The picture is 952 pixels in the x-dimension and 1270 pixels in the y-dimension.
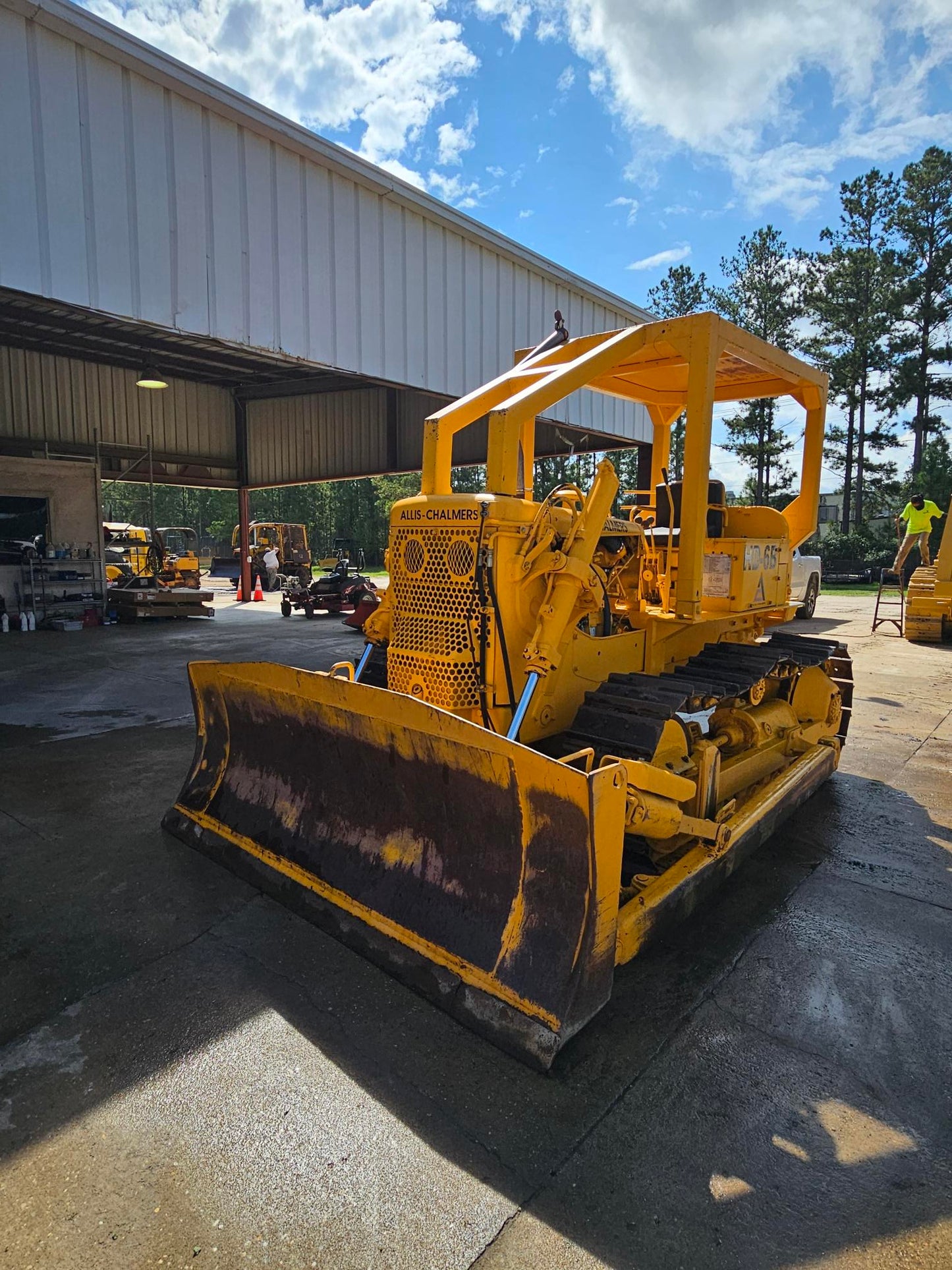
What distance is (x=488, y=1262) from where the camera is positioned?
182 centimetres

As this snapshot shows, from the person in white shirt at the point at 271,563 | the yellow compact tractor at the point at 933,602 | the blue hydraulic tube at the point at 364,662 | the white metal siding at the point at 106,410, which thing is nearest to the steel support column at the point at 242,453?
the white metal siding at the point at 106,410

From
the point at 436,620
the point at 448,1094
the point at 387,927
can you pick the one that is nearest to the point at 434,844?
the point at 387,927

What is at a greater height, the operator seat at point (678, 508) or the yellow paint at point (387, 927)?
the operator seat at point (678, 508)

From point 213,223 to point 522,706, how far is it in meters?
6.58

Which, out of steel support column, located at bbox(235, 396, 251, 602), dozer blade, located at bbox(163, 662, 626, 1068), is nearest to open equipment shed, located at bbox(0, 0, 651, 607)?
dozer blade, located at bbox(163, 662, 626, 1068)

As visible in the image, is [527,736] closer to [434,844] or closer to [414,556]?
[434,844]

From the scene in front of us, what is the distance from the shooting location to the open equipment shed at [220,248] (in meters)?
6.14

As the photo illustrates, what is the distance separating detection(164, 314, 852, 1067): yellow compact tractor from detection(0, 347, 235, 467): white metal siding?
14.6 m

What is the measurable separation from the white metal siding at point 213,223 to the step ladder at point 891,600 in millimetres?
7989

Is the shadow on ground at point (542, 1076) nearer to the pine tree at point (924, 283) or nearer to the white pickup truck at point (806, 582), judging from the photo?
the white pickup truck at point (806, 582)

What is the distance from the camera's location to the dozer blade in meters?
2.50

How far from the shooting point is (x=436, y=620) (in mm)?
3557

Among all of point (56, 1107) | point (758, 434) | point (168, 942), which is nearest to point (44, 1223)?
point (56, 1107)

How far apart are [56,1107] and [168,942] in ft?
3.15
